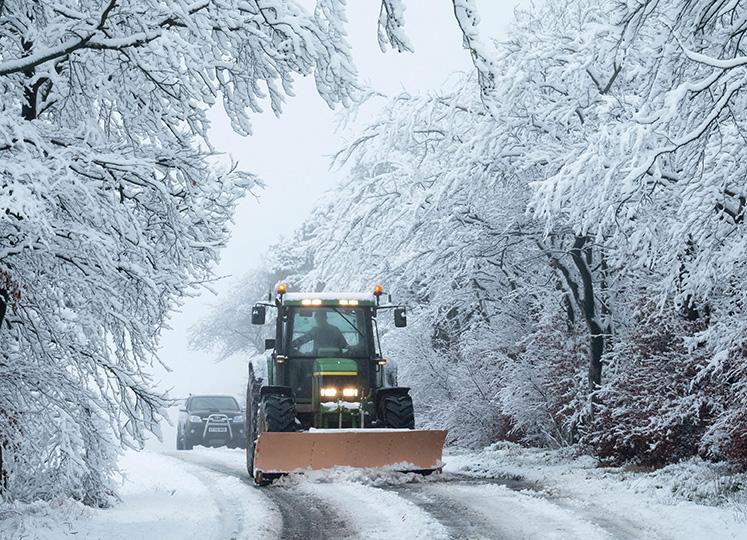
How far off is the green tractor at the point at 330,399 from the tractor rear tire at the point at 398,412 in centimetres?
1

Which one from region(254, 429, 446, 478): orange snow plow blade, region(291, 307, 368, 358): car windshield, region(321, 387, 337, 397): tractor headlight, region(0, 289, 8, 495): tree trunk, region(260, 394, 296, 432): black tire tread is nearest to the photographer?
region(0, 289, 8, 495): tree trunk

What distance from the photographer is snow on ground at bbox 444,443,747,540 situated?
820cm

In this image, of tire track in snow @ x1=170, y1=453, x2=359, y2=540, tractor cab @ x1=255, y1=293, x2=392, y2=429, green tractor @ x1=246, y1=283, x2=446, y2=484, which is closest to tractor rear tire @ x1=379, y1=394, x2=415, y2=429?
green tractor @ x1=246, y1=283, x2=446, y2=484

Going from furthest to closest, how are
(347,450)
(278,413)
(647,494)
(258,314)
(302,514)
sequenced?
1. (258,314)
2. (278,413)
3. (347,450)
4. (647,494)
5. (302,514)

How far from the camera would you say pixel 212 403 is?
1034 inches

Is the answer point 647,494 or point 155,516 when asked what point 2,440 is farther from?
point 647,494

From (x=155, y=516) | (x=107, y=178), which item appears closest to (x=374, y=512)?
(x=155, y=516)

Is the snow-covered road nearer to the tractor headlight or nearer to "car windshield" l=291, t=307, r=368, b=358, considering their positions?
the tractor headlight

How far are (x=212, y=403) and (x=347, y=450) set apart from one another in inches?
557

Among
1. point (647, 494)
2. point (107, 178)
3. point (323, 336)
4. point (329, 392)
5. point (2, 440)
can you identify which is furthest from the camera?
point (323, 336)

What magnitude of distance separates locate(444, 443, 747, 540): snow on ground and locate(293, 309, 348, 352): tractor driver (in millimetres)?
2576

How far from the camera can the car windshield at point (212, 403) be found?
25938 mm

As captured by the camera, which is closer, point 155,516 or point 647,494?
point 155,516

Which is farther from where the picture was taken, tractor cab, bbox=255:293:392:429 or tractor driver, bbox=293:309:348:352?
tractor driver, bbox=293:309:348:352
